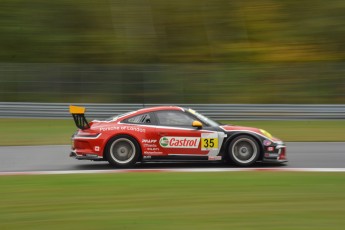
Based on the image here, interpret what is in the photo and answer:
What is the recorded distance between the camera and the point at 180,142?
39.4 ft

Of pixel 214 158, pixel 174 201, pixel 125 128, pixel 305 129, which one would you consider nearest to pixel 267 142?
pixel 214 158

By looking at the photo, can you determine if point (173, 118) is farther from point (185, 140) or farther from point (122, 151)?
point (122, 151)

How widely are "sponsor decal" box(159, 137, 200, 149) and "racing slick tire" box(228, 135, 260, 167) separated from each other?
63 centimetres

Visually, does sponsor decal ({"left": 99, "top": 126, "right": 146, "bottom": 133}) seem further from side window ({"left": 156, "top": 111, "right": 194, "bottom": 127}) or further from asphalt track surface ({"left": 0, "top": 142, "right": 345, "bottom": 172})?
asphalt track surface ({"left": 0, "top": 142, "right": 345, "bottom": 172})

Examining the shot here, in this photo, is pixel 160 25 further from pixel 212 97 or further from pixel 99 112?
pixel 99 112

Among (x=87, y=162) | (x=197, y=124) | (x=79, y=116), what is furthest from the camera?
(x=87, y=162)

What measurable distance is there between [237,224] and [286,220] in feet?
1.75

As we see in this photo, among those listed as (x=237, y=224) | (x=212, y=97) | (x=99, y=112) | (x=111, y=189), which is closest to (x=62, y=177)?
(x=111, y=189)

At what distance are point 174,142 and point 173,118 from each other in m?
0.45

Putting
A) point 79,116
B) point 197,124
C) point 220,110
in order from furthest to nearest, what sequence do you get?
point 220,110 < point 79,116 < point 197,124

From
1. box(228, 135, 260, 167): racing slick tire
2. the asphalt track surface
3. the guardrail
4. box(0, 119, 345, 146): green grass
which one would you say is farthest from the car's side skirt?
the guardrail

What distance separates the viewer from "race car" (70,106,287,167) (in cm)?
1200

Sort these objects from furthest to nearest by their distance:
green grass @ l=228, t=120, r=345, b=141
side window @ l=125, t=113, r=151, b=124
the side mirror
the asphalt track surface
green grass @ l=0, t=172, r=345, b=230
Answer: green grass @ l=228, t=120, r=345, b=141, the asphalt track surface, side window @ l=125, t=113, r=151, b=124, the side mirror, green grass @ l=0, t=172, r=345, b=230

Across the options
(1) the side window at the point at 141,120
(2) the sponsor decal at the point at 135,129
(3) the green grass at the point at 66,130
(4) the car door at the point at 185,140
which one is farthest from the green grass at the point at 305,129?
(2) the sponsor decal at the point at 135,129
